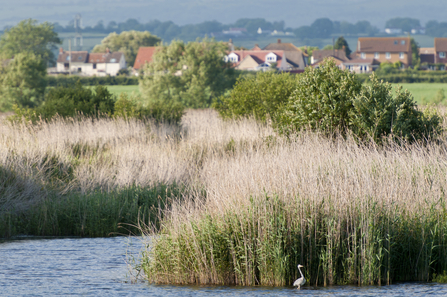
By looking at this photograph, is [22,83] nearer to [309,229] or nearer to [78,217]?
[78,217]

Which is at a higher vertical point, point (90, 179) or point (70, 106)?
point (70, 106)

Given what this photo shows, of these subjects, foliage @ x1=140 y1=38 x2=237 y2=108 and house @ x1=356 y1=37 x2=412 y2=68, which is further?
house @ x1=356 y1=37 x2=412 y2=68

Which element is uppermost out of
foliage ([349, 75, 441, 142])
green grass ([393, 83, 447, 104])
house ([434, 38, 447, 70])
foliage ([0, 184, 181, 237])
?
house ([434, 38, 447, 70])

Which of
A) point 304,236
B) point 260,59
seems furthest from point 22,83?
point 260,59

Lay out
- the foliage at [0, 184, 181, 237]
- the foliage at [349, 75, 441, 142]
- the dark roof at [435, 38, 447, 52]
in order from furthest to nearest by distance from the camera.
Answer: the dark roof at [435, 38, 447, 52] → the foliage at [349, 75, 441, 142] → the foliage at [0, 184, 181, 237]

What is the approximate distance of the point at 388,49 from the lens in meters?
158

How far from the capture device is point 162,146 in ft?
66.9

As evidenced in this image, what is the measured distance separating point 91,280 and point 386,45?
15893 cm

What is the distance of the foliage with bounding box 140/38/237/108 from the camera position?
150 feet

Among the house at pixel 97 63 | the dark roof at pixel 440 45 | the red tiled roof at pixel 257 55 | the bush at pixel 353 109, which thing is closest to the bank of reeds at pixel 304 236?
the bush at pixel 353 109

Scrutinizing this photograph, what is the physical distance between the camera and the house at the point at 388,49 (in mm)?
152000

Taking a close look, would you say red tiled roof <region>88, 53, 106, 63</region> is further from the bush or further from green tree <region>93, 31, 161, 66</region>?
the bush

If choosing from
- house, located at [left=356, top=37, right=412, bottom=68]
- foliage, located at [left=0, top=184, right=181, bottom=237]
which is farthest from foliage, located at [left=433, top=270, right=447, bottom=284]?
house, located at [left=356, top=37, right=412, bottom=68]

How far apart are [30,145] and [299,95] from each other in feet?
26.3
